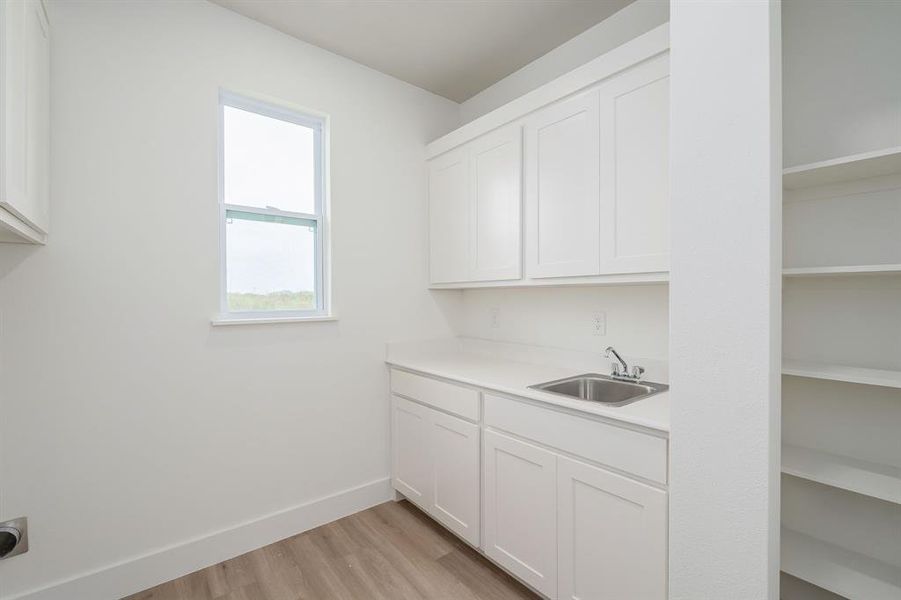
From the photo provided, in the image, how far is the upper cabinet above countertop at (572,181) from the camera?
167 cm

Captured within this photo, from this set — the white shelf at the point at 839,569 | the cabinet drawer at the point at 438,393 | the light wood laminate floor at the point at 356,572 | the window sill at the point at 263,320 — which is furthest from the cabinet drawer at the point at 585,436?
the window sill at the point at 263,320

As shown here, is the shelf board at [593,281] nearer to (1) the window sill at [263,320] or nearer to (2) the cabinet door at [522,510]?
(2) the cabinet door at [522,510]

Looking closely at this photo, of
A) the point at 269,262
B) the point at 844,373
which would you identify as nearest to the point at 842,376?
the point at 844,373

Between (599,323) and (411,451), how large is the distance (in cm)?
136

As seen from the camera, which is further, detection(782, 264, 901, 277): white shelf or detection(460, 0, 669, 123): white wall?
detection(460, 0, 669, 123): white wall

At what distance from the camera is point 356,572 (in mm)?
2018

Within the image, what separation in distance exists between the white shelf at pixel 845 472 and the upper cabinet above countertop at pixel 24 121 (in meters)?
2.51

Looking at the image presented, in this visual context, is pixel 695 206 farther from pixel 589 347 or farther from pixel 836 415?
pixel 589 347

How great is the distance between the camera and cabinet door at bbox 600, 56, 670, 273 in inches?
64.4

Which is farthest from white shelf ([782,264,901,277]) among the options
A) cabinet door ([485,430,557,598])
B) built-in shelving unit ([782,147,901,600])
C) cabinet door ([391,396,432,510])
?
cabinet door ([391,396,432,510])

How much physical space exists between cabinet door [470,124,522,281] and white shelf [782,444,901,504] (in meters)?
1.37

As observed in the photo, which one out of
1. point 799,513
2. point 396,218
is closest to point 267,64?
point 396,218

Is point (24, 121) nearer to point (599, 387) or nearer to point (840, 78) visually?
point (599, 387)

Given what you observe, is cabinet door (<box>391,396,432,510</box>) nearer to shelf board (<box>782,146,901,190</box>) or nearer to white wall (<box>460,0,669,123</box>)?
shelf board (<box>782,146,901,190</box>)
